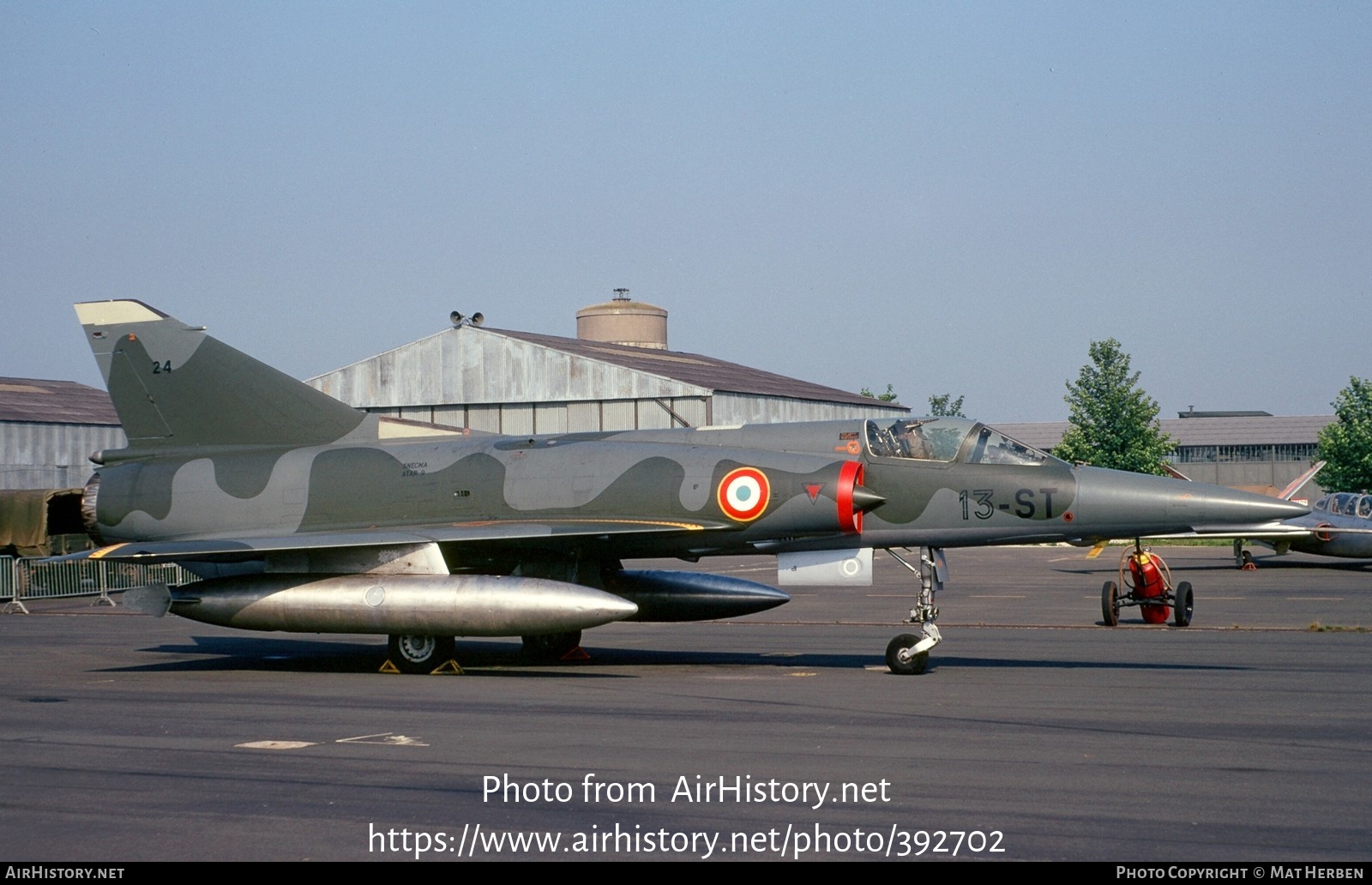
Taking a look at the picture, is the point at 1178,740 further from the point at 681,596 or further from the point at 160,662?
the point at 160,662

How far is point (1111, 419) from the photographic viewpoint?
73062 millimetres

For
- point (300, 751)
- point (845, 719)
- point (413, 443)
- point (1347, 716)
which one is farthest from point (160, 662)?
point (1347, 716)

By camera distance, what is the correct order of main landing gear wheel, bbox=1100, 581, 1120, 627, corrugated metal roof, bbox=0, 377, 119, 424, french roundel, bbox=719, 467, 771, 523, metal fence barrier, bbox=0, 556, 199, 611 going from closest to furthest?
1. french roundel, bbox=719, 467, 771, 523
2. main landing gear wheel, bbox=1100, 581, 1120, 627
3. metal fence barrier, bbox=0, 556, 199, 611
4. corrugated metal roof, bbox=0, 377, 119, 424

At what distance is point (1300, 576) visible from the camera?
110ft

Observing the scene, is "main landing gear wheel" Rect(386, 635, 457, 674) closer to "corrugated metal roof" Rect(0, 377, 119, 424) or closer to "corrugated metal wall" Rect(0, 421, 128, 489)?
"corrugated metal wall" Rect(0, 421, 128, 489)

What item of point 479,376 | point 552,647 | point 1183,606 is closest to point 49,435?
point 479,376

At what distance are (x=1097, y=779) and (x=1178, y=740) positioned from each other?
185 centimetres

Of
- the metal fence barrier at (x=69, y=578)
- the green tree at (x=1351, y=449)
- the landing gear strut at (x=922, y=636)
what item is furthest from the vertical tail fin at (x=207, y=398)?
the green tree at (x=1351, y=449)

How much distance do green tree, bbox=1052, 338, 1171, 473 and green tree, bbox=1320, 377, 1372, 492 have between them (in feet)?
27.6

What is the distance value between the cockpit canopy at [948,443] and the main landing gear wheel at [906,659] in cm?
220

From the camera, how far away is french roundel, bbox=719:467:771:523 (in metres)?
15.7

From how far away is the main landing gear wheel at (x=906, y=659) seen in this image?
14711mm

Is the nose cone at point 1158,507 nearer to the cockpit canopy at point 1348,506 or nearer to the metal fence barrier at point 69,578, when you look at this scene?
the metal fence barrier at point 69,578

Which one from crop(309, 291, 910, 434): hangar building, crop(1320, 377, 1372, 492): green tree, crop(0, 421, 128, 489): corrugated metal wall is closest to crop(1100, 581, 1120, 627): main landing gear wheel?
crop(309, 291, 910, 434): hangar building
